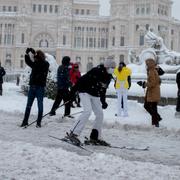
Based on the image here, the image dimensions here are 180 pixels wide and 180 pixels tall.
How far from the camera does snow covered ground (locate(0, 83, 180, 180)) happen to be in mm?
5004

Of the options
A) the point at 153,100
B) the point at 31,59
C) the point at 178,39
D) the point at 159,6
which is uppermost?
the point at 159,6

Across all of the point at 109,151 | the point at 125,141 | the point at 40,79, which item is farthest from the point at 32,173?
the point at 40,79

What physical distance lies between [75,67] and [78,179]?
31.2ft

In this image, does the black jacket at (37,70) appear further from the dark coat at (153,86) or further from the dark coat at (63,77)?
the dark coat at (153,86)

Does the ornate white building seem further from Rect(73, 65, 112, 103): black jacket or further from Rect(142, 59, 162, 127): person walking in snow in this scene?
Rect(73, 65, 112, 103): black jacket

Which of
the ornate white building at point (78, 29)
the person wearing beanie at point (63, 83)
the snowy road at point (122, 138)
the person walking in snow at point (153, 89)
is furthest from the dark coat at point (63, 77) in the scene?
the ornate white building at point (78, 29)

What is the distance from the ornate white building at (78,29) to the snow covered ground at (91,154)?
6258 cm

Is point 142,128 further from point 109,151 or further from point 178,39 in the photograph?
point 178,39

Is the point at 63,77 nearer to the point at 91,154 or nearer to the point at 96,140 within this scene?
the point at 96,140

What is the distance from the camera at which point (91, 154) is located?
20.2 feet

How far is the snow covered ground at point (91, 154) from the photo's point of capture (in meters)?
5.00

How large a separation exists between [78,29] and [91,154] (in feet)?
232

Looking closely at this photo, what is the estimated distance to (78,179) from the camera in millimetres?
4750

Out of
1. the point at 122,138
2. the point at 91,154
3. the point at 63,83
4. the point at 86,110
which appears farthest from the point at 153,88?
the point at 91,154
